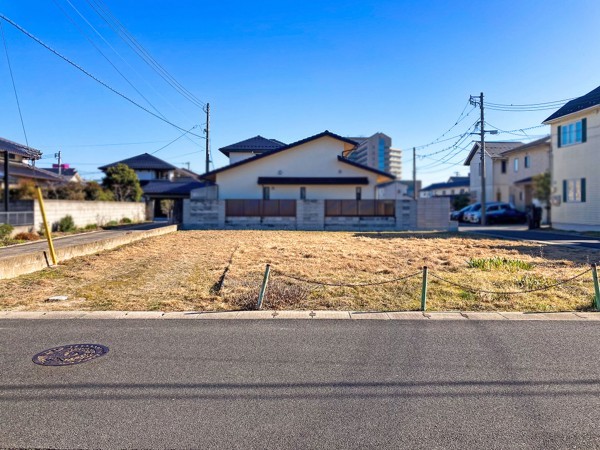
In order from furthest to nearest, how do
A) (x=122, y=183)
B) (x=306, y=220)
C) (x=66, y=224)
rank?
(x=122, y=183)
(x=306, y=220)
(x=66, y=224)

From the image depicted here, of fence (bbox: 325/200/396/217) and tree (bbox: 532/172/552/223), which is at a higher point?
tree (bbox: 532/172/552/223)

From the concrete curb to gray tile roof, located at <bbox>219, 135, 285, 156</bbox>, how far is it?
98.1 feet

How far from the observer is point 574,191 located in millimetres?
23078

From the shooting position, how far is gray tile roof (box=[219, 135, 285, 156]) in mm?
35906

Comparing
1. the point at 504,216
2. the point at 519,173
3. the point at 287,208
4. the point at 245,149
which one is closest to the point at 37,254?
the point at 287,208

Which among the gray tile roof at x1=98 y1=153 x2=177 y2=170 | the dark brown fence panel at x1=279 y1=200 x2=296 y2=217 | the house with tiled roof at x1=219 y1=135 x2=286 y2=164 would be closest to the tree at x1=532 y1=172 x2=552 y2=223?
the dark brown fence panel at x1=279 y1=200 x2=296 y2=217

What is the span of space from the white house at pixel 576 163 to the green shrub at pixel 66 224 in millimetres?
25957

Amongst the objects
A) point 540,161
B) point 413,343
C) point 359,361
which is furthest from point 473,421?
point 540,161

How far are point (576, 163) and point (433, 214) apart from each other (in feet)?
25.9

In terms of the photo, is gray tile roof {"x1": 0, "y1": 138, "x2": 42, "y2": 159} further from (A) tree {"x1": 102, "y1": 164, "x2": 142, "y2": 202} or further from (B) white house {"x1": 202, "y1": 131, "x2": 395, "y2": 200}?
(A) tree {"x1": 102, "y1": 164, "x2": 142, "y2": 202}

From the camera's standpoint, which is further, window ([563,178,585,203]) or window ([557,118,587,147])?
window ([563,178,585,203])

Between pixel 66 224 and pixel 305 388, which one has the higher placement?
pixel 66 224

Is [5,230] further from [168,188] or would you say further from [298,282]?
[168,188]

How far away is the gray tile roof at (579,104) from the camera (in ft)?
70.2
